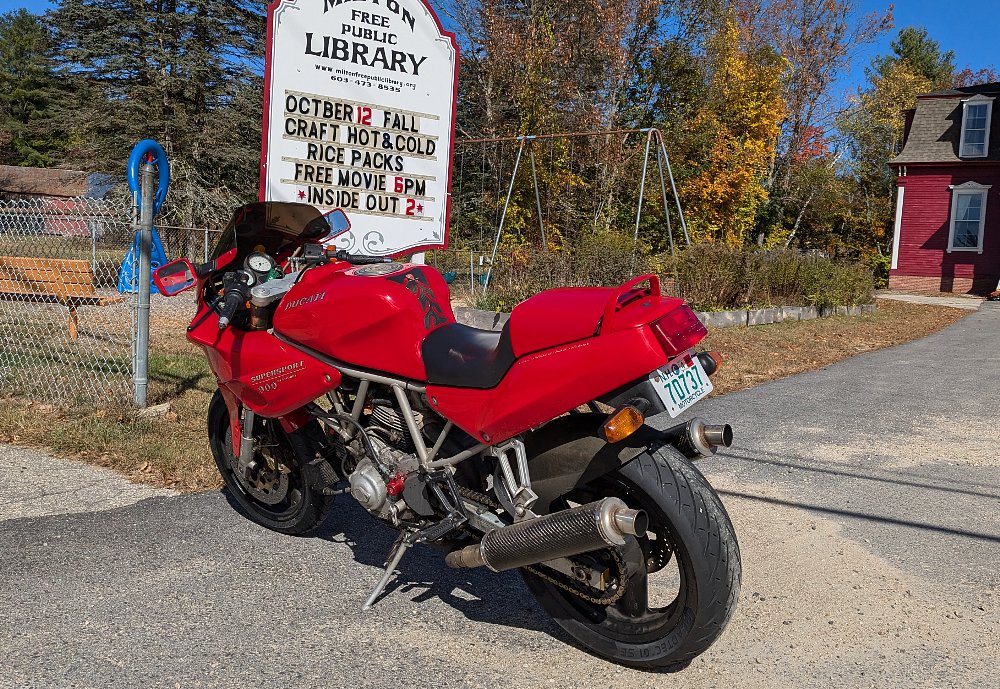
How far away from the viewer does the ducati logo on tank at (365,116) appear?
20.8 feet

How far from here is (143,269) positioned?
5.74m

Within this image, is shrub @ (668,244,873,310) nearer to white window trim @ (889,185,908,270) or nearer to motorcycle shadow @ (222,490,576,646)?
motorcycle shadow @ (222,490,576,646)

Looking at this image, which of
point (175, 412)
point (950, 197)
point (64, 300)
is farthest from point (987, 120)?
point (175, 412)

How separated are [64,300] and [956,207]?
2578 centimetres

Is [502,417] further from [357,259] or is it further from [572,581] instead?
[357,259]

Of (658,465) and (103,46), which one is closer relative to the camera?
(658,465)

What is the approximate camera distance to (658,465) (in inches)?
101

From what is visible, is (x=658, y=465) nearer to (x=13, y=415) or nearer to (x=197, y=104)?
(x=13, y=415)

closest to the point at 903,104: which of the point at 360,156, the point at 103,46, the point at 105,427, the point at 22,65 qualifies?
the point at 103,46

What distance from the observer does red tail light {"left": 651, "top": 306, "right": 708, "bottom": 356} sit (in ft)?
7.77

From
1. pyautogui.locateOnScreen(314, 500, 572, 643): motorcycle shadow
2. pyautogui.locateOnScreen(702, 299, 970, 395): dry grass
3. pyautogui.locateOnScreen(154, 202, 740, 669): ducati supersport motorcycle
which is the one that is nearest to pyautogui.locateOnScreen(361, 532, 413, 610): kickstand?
pyautogui.locateOnScreen(154, 202, 740, 669): ducati supersport motorcycle

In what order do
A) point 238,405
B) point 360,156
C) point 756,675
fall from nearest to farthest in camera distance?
point 756,675
point 238,405
point 360,156

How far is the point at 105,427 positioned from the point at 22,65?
63.7m

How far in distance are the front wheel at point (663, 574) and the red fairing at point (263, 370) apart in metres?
1.08
